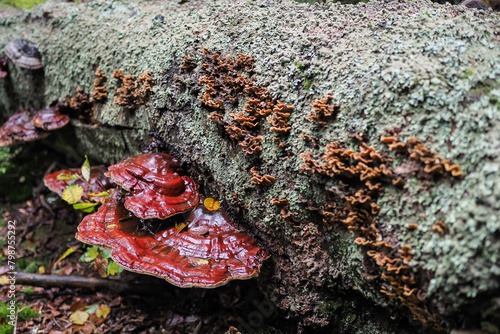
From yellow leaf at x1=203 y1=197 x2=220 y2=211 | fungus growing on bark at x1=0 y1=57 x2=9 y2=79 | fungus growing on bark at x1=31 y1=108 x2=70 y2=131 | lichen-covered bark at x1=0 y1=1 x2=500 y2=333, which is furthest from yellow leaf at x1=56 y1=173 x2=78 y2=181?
fungus growing on bark at x1=0 y1=57 x2=9 y2=79

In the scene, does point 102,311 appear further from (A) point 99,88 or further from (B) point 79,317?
(A) point 99,88

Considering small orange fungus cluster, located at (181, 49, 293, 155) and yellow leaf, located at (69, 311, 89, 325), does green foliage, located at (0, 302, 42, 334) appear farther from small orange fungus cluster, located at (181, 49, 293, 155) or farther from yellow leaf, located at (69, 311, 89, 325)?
small orange fungus cluster, located at (181, 49, 293, 155)

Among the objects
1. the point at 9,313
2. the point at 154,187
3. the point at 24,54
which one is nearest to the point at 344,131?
the point at 154,187

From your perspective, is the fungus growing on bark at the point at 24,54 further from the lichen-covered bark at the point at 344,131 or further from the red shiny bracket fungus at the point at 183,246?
the red shiny bracket fungus at the point at 183,246

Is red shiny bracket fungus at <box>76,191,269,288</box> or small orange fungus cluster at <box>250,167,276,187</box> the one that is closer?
red shiny bracket fungus at <box>76,191,269,288</box>

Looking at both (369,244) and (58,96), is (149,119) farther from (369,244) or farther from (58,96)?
(369,244)

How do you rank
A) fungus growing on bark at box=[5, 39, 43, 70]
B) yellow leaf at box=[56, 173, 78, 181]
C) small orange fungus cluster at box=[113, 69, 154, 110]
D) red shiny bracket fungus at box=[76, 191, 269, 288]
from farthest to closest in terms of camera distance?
fungus growing on bark at box=[5, 39, 43, 70] → yellow leaf at box=[56, 173, 78, 181] → small orange fungus cluster at box=[113, 69, 154, 110] → red shiny bracket fungus at box=[76, 191, 269, 288]
